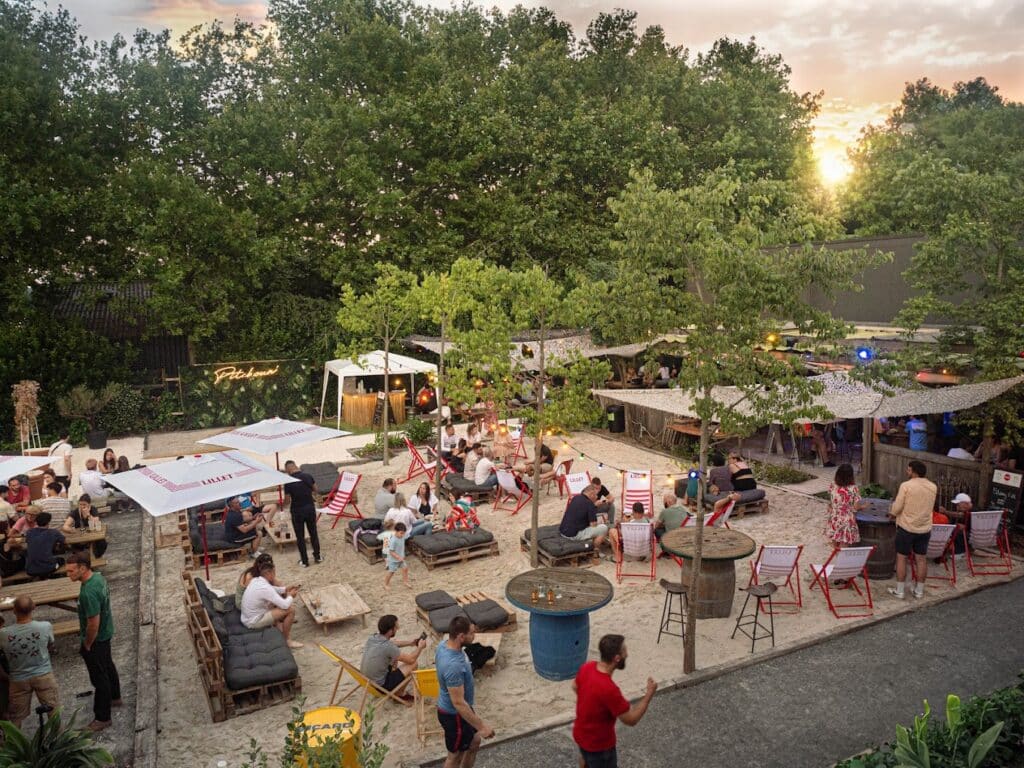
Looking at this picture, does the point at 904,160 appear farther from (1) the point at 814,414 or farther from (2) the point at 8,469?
(2) the point at 8,469

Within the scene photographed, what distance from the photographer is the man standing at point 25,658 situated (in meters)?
6.36

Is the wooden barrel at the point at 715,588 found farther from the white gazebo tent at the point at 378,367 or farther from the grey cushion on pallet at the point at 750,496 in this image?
the white gazebo tent at the point at 378,367

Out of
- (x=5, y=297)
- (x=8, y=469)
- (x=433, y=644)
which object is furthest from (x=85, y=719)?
(x=5, y=297)


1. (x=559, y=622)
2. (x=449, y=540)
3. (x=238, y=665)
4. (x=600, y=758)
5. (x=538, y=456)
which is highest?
(x=538, y=456)

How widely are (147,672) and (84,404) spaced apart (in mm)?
15397

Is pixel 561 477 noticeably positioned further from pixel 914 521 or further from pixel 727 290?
pixel 727 290

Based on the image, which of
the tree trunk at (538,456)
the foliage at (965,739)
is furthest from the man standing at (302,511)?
the foliage at (965,739)

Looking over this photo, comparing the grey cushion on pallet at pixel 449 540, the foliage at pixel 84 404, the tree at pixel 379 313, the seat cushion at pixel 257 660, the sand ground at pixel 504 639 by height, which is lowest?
the sand ground at pixel 504 639

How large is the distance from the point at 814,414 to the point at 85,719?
7.57 m

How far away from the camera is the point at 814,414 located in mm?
7289

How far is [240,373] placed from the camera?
77.0 ft

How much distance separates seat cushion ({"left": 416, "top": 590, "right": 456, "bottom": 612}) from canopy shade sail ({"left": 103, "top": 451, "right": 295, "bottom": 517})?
2314 mm

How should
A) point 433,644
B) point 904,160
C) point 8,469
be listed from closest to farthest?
point 433,644
point 8,469
point 904,160

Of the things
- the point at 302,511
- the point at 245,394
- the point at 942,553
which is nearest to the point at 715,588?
the point at 942,553
